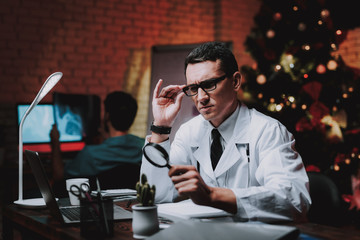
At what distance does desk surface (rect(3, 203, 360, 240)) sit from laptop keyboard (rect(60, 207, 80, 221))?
47 mm

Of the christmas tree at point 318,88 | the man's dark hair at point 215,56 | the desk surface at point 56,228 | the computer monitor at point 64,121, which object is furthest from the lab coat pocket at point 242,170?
the computer monitor at point 64,121

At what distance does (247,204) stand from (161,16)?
4130 millimetres

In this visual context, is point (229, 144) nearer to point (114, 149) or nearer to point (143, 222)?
point (143, 222)

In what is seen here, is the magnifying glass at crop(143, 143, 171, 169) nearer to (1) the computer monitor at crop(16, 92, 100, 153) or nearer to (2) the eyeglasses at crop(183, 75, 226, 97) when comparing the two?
Answer: (2) the eyeglasses at crop(183, 75, 226, 97)

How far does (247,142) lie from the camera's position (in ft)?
5.41

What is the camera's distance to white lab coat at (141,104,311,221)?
51.4 inches

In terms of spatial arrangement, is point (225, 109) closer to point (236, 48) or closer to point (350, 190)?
point (350, 190)

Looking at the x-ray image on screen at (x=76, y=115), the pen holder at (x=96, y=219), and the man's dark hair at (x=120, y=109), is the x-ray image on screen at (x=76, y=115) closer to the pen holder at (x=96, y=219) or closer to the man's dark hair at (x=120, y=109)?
the man's dark hair at (x=120, y=109)

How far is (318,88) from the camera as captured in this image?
3.31 m

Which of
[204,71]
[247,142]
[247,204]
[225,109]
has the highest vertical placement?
[204,71]

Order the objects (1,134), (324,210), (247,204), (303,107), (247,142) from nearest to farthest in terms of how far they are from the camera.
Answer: (247,204)
(247,142)
(324,210)
(303,107)
(1,134)

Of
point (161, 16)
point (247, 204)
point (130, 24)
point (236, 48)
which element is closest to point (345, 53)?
point (236, 48)

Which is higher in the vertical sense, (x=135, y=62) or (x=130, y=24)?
(x=130, y=24)

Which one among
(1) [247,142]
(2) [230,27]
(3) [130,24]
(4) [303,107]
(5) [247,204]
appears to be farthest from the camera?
(2) [230,27]
